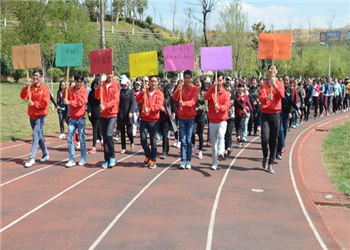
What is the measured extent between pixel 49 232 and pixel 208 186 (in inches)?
120

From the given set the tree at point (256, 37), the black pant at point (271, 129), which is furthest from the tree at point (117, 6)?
the black pant at point (271, 129)

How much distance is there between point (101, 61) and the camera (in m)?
8.34

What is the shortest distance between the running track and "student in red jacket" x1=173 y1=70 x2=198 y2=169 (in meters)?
0.52

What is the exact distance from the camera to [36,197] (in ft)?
20.6

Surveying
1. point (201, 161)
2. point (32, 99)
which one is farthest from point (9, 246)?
point (201, 161)

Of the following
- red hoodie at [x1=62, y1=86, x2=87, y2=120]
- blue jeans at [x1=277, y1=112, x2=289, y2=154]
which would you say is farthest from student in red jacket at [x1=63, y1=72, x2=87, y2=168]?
blue jeans at [x1=277, y1=112, x2=289, y2=154]

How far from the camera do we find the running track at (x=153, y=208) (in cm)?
464

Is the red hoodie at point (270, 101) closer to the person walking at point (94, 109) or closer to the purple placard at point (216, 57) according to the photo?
the purple placard at point (216, 57)

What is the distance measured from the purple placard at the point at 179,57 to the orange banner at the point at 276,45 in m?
1.50

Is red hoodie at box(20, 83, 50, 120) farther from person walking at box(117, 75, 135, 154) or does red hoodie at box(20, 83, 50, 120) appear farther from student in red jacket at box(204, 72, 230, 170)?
student in red jacket at box(204, 72, 230, 170)

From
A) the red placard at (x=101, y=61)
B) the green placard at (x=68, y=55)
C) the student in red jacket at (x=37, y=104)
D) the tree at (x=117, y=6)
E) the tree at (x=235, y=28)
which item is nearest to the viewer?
the red placard at (x=101, y=61)

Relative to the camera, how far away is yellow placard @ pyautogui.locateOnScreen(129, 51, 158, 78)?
8.25 metres

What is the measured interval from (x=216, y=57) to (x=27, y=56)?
14.6 feet

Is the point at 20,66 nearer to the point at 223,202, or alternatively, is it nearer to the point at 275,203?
the point at 223,202
